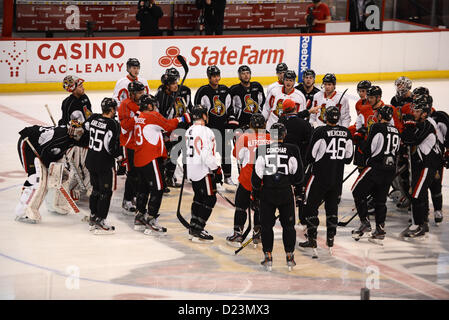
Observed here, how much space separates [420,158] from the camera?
934cm

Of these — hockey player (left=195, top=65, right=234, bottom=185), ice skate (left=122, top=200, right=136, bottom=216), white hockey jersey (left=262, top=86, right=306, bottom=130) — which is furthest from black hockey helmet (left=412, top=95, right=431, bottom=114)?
ice skate (left=122, top=200, right=136, bottom=216)

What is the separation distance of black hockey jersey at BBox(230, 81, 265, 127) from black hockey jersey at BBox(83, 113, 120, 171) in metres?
2.59

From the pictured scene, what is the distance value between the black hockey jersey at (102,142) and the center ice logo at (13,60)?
8536mm

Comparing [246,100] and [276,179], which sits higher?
[246,100]

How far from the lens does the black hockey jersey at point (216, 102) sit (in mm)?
10930

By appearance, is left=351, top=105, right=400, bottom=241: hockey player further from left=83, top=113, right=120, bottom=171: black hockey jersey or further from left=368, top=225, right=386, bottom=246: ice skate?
Result: left=83, top=113, right=120, bottom=171: black hockey jersey

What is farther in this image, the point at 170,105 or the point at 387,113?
the point at 170,105

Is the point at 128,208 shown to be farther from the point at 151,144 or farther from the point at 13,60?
the point at 13,60

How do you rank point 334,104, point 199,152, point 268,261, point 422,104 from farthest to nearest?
point 334,104 → point 422,104 → point 199,152 → point 268,261

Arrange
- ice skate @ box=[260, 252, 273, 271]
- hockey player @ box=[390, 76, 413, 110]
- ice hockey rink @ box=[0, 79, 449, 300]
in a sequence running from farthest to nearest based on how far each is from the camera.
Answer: hockey player @ box=[390, 76, 413, 110], ice skate @ box=[260, 252, 273, 271], ice hockey rink @ box=[0, 79, 449, 300]

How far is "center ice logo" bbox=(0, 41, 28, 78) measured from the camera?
16766 millimetres

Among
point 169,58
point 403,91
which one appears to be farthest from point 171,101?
point 169,58

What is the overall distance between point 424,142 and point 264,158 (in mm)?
2482
